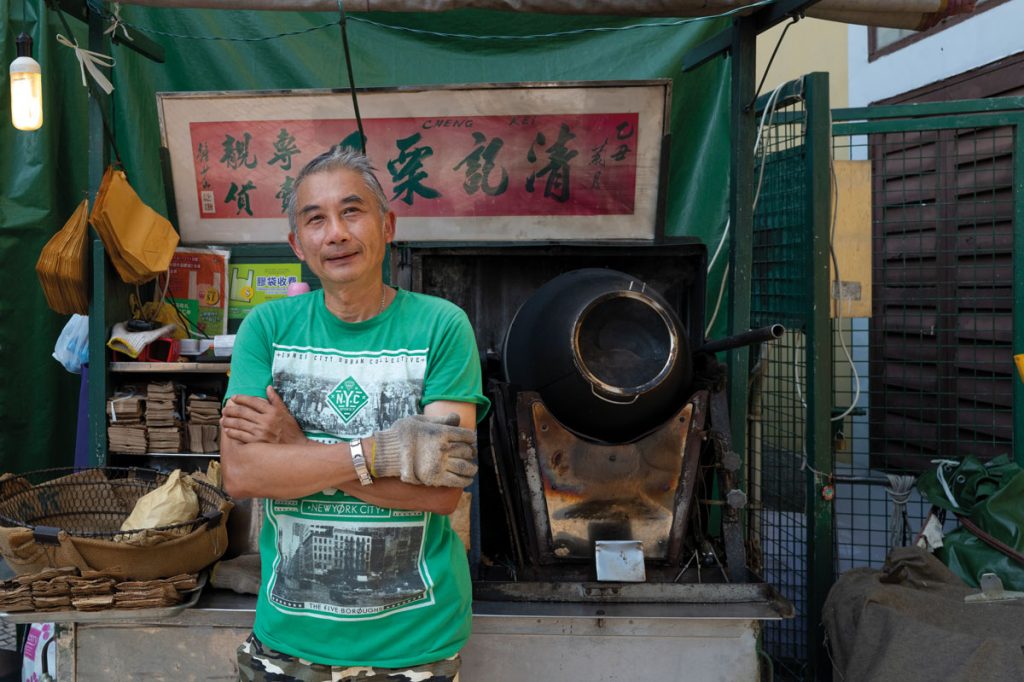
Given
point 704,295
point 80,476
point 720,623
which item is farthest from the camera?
point 704,295

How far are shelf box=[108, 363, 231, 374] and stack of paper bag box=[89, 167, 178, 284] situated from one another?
0.39 meters

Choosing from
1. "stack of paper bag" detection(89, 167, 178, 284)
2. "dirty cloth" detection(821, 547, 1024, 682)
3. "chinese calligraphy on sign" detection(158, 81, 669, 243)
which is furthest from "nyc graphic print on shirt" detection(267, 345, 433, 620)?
"chinese calligraphy on sign" detection(158, 81, 669, 243)

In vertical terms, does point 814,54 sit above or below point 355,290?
above

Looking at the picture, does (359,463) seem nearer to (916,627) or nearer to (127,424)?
(916,627)

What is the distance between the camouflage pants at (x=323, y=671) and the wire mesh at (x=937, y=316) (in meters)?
2.36

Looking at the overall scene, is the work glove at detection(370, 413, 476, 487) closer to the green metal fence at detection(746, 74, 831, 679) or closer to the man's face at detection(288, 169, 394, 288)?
the man's face at detection(288, 169, 394, 288)

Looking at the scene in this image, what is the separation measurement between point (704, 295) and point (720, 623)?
145 centimetres

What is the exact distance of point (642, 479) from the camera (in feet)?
9.65

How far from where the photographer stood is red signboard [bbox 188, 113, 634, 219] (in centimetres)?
415

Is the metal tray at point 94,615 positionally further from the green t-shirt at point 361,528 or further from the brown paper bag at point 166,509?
the green t-shirt at point 361,528

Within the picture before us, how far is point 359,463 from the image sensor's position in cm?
168

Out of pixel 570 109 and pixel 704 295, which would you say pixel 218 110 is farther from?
pixel 704 295

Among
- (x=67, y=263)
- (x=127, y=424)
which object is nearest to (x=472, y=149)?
(x=67, y=263)

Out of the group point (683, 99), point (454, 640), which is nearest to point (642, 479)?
point (454, 640)
